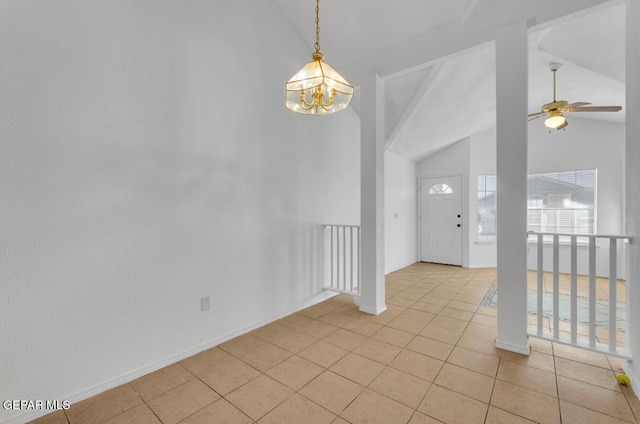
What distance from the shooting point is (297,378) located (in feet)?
6.61

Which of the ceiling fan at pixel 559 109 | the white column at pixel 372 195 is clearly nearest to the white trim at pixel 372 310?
the white column at pixel 372 195

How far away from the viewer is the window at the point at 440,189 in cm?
616

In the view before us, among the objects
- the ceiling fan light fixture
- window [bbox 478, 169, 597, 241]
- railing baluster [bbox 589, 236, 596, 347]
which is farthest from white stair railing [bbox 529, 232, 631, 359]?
window [bbox 478, 169, 597, 241]

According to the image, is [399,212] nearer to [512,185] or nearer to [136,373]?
[512,185]

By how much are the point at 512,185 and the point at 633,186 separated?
0.69 metres

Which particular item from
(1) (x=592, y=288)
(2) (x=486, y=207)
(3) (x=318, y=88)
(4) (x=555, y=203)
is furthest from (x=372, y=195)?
(4) (x=555, y=203)

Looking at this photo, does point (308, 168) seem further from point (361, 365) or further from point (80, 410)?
point (80, 410)

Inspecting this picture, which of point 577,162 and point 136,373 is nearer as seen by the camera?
point 136,373

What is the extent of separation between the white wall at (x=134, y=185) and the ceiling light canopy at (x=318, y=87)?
36.1 inches

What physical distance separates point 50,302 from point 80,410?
69 cm

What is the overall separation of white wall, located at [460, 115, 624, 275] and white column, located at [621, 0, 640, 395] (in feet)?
13.0

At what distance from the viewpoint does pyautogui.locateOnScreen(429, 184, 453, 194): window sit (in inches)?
243

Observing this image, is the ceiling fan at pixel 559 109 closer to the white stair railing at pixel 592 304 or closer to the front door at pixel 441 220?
the white stair railing at pixel 592 304

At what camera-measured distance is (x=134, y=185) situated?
204 cm
